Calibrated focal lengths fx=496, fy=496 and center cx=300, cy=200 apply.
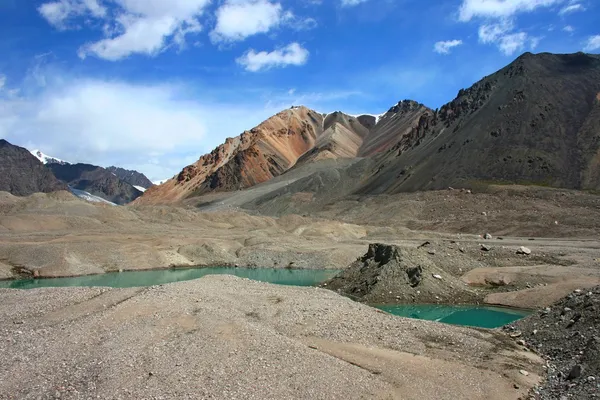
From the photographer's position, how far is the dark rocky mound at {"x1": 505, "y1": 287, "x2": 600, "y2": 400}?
1753 cm

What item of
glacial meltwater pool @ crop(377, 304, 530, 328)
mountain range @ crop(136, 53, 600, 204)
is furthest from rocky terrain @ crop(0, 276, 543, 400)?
mountain range @ crop(136, 53, 600, 204)

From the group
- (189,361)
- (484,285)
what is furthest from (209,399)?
(484,285)

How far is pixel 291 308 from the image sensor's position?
90.8ft

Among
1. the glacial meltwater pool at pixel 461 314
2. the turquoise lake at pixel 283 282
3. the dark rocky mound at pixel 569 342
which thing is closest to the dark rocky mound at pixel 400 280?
the glacial meltwater pool at pixel 461 314

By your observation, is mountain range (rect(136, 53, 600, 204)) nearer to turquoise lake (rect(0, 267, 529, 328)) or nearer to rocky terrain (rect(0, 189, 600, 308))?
rocky terrain (rect(0, 189, 600, 308))

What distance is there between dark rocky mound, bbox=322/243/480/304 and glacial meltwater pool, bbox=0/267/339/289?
22.8ft

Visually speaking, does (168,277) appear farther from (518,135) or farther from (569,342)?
(518,135)

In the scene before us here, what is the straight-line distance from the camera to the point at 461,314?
34.6 m

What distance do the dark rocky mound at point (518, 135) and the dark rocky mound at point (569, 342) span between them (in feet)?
266

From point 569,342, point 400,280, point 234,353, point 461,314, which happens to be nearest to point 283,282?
point 400,280

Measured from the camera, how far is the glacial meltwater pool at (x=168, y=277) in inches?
1914

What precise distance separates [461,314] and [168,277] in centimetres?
3161

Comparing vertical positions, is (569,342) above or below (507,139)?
below

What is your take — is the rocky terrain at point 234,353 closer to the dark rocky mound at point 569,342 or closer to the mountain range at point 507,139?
the dark rocky mound at point 569,342
